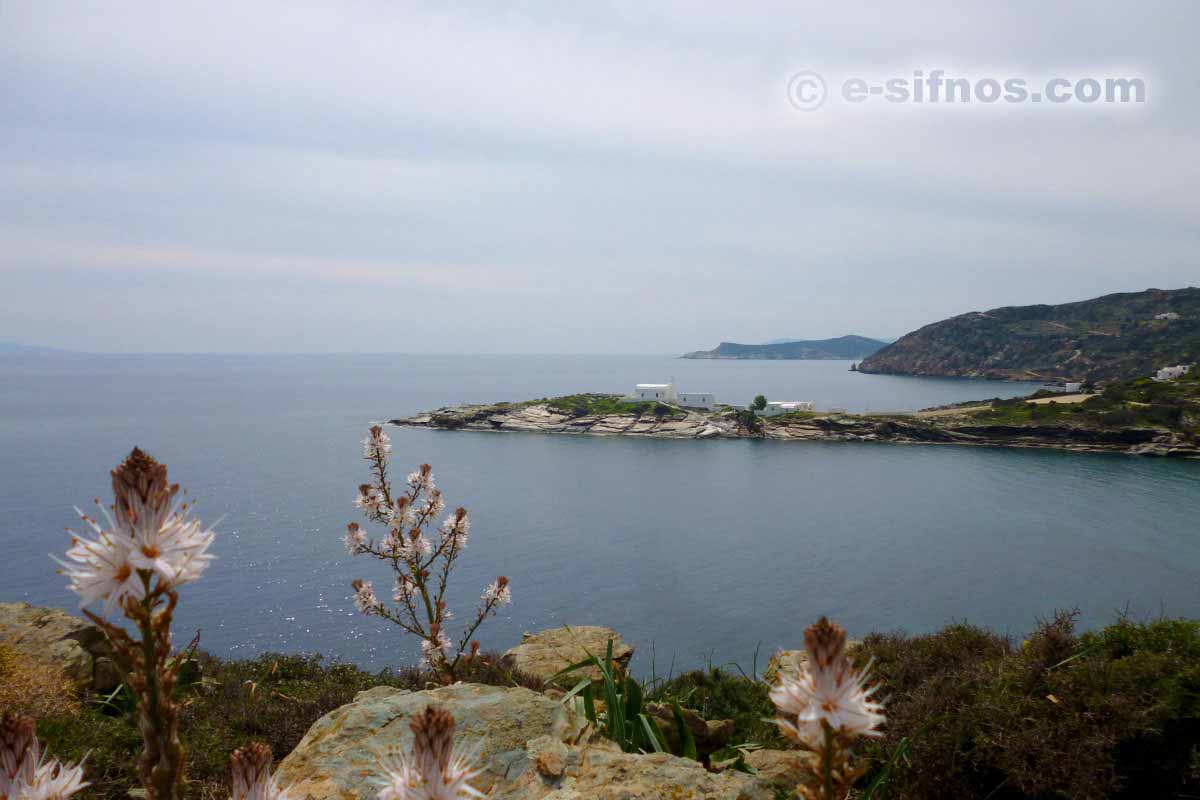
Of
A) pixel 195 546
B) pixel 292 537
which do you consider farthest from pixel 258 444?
pixel 195 546

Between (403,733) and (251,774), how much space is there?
3.27 meters

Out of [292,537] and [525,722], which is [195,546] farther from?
[292,537]

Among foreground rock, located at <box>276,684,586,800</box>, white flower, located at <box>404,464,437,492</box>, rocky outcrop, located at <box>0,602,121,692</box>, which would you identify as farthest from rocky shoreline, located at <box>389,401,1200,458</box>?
foreground rock, located at <box>276,684,586,800</box>

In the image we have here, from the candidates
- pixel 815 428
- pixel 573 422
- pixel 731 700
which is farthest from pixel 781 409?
pixel 731 700

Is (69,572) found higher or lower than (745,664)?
higher

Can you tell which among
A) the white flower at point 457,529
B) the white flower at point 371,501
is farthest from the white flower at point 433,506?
the white flower at point 371,501

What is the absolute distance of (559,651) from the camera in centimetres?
1540

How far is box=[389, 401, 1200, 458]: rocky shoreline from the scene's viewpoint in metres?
99.1

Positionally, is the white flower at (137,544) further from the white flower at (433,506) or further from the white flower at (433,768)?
the white flower at (433,506)

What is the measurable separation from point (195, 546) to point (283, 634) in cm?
4327

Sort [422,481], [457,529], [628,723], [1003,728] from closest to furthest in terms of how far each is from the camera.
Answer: [628,723] → [1003,728] → [422,481] → [457,529]

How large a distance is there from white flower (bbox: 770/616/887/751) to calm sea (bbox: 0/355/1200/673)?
67.5ft

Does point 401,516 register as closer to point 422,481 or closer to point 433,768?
point 422,481

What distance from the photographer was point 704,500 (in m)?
76.6
